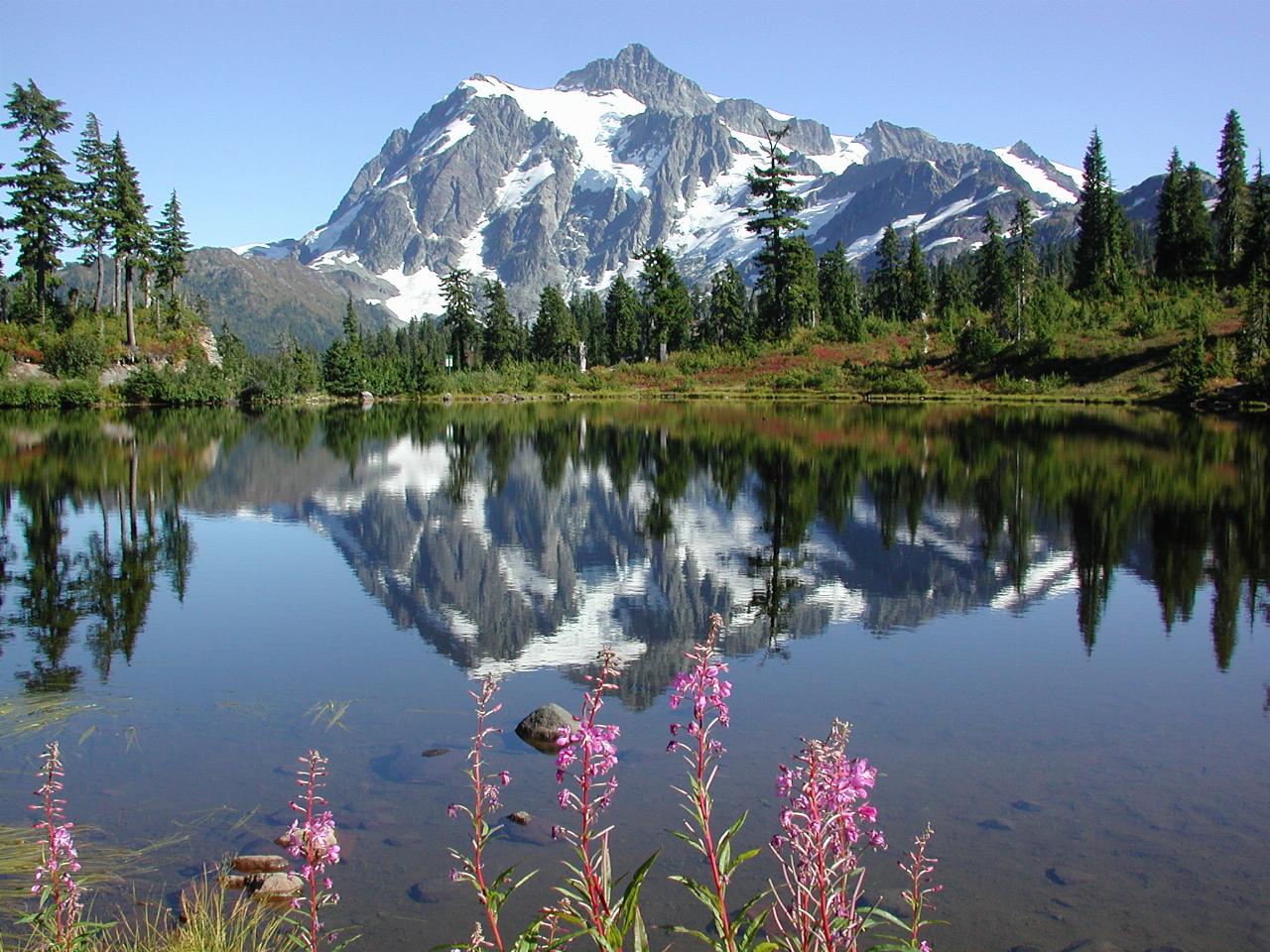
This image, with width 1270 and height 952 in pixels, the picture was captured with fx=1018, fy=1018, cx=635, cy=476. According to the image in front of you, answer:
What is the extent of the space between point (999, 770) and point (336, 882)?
5.47 m

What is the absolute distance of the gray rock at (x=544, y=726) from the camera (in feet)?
30.7

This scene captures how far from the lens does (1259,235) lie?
80.4m

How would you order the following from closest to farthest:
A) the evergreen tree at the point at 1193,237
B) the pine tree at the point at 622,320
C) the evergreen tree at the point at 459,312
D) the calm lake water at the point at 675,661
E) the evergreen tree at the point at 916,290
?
1. the calm lake water at the point at 675,661
2. the evergreen tree at the point at 1193,237
3. the evergreen tree at the point at 459,312
4. the evergreen tree at the point at 916,290
5. the pine tree at the point at 622,320

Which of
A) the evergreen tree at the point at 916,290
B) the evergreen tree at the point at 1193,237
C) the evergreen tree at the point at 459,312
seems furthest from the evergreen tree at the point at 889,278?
the evergreen tree at the point at 459,312

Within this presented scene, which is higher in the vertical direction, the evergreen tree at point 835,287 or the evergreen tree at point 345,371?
the evergreen tree at point 835,287

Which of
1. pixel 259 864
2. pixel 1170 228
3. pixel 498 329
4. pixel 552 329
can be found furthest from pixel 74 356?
pixel 1170 228

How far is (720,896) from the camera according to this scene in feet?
11.2

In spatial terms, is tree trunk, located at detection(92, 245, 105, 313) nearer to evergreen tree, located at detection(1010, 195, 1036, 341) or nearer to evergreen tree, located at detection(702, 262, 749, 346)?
evergreen tree, located at detection(702, 262, 749, 346)

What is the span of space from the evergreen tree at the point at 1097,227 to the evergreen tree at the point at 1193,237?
16.9 ft

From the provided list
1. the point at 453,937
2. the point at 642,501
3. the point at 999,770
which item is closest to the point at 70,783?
the point at 453,937

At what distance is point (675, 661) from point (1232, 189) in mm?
103582

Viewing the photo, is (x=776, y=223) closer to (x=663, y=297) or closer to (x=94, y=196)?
(x=663, y=297)

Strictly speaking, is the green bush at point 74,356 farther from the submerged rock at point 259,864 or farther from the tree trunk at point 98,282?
the submerged rock at point 259,864

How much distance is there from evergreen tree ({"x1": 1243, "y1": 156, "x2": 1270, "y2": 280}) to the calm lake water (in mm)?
56132
